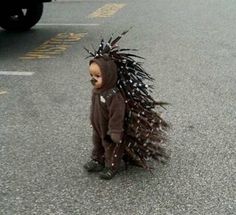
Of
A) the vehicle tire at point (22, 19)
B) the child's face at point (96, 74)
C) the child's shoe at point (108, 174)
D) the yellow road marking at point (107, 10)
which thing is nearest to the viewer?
the child's face at point (96, 74)

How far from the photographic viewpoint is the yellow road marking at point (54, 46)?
639cm

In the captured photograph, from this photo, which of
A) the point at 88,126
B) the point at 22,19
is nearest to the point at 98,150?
the point at 88,126

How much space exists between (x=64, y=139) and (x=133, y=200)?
1056 millimetres

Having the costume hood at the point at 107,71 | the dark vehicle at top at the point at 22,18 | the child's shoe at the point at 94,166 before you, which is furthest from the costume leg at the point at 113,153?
the dark vehicle at top at the point at 22,18

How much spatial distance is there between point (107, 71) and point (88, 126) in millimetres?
1221

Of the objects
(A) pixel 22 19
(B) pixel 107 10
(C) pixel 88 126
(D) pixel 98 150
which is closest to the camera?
(D) pixel 98 150

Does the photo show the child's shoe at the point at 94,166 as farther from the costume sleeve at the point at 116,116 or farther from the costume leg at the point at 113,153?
the costume sleeve at the point at 116,116

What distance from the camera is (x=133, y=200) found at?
2.92 metres

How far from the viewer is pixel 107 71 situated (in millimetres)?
2875

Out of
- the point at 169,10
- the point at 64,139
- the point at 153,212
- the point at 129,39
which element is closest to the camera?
the point at 153,212

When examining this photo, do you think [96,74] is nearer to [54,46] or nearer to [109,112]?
[109,112]

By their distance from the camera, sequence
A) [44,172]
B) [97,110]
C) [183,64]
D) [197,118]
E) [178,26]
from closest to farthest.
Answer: [97,110] → [44,172] → [197,118] → [183,64] → [178,26]

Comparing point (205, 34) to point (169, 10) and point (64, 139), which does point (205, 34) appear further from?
point (64, 139)

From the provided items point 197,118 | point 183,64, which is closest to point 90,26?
point 183,64
